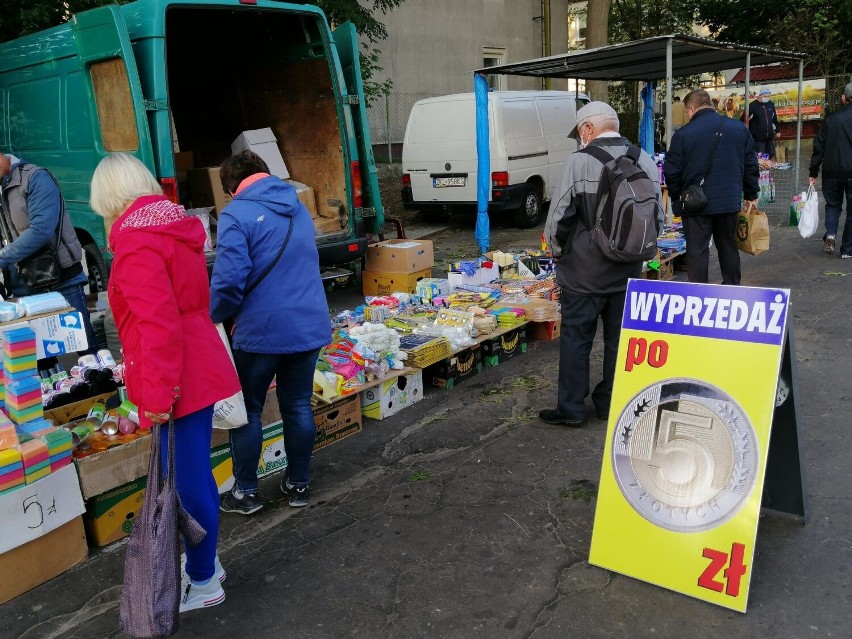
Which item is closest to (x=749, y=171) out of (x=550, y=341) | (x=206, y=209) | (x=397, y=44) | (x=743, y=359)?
(x=550, y=341)

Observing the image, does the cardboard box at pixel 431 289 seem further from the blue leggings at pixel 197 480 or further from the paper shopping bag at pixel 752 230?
the blue leggings at pixel 197 480

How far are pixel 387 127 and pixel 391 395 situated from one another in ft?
42.2

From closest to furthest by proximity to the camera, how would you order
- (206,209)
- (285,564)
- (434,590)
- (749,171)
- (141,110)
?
(434,590)
(285,564)
(141,110)
(749,171)
(206,209)

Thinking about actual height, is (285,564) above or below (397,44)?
below

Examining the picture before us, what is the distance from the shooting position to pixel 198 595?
121 inches

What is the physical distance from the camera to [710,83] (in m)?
28.0

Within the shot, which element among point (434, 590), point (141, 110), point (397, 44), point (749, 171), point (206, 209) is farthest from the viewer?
point (397, 44)

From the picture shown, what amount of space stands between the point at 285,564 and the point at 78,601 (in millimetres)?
875

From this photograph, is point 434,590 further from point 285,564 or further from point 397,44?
point 397,44

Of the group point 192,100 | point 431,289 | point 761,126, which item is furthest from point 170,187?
point 761,126

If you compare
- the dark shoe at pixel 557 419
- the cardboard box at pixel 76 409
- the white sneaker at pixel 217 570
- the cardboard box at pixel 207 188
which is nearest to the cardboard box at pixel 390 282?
the cardboard box at pixel 207 188

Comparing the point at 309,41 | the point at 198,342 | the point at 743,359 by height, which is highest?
the point at 309,41

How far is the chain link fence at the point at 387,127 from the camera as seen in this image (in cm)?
1689

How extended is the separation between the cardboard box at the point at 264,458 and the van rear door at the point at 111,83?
2.72m
